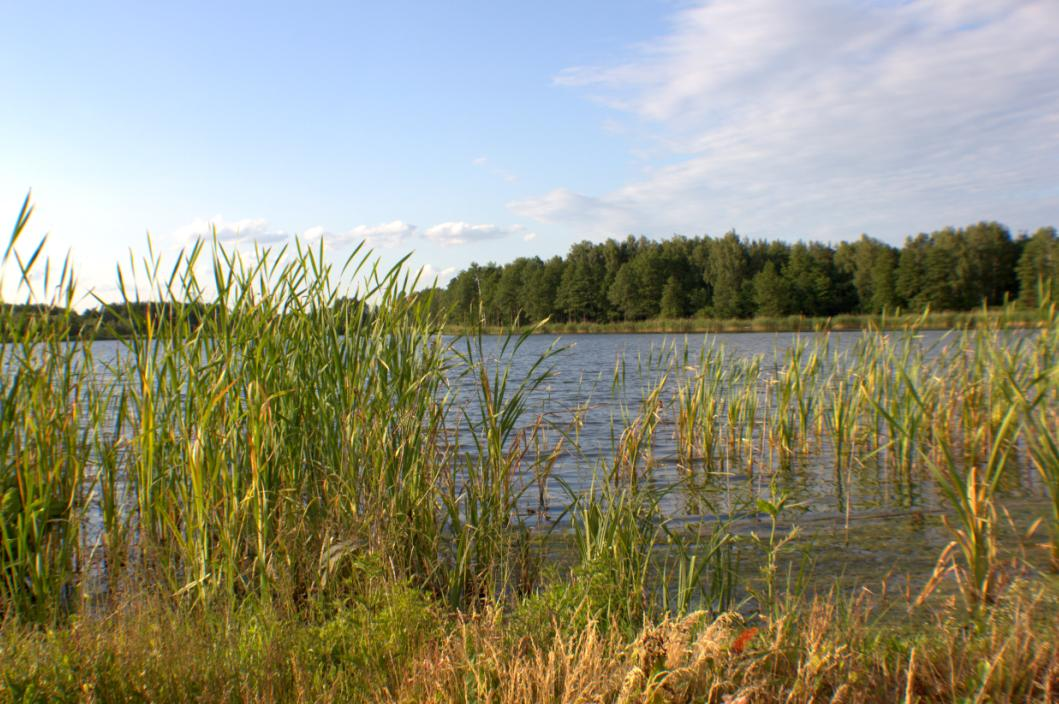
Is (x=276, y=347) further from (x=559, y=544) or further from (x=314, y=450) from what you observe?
(x=559, y=544)

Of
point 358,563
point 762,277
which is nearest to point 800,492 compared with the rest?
point 358,563

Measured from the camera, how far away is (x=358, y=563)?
315 centimetres

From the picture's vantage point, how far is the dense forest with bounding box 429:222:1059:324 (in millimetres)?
50469

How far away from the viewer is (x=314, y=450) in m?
4.11

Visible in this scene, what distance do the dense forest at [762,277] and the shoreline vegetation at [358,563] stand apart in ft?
157

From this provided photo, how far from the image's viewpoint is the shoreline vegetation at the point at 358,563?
2389 mm

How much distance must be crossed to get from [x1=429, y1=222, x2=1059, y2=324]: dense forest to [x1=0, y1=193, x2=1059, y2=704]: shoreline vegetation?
47.9 metres

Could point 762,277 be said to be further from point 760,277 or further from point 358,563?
point 358,563

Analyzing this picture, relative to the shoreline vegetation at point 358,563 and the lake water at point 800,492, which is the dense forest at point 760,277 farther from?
the shoreline vegetation at point 358,563

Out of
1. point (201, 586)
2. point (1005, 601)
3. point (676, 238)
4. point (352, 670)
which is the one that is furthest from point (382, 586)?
point (676, 238)

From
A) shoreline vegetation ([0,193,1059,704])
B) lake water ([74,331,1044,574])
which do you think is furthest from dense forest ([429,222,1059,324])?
shoreline vegetation ([0,193,1059,704])

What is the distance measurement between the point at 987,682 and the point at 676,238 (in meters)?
82.9

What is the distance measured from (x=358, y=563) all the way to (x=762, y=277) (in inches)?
2555

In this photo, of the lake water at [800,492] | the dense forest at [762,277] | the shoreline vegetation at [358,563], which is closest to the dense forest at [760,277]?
the dense forest at [762,277]
